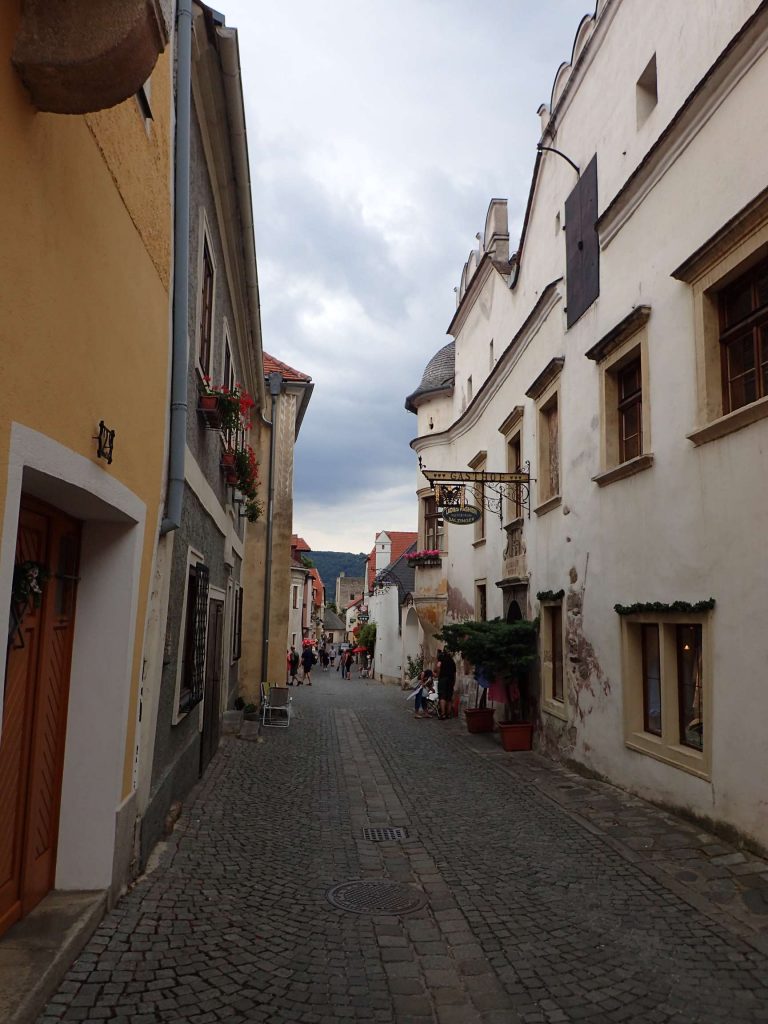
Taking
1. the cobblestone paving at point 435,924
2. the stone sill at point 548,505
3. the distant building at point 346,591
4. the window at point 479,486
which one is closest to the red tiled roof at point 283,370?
the window at point 479,486

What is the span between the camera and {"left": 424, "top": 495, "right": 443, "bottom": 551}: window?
22453 millimetres

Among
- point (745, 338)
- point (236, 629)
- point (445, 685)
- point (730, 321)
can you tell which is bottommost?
point (445, 685)

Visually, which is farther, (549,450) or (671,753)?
(549,450)

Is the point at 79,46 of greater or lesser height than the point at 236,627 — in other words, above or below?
above

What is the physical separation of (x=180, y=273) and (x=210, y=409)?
1706 millimetres

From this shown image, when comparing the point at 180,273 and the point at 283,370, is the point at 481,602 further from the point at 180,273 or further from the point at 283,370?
the point at 180,273

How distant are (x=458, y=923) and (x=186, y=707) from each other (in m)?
3.73

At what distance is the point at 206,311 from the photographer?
841 cm

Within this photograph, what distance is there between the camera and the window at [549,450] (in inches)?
471

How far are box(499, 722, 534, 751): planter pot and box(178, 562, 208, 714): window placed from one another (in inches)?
212

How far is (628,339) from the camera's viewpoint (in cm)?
884

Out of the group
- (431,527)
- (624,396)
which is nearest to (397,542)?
(431,527)

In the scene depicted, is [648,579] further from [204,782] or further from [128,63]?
[128,63]

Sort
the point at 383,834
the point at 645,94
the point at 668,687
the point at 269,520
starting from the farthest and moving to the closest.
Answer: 1. the point at 269,520
2. the point at 645,94
3. the point at 668,687
4. the point at 383,834
